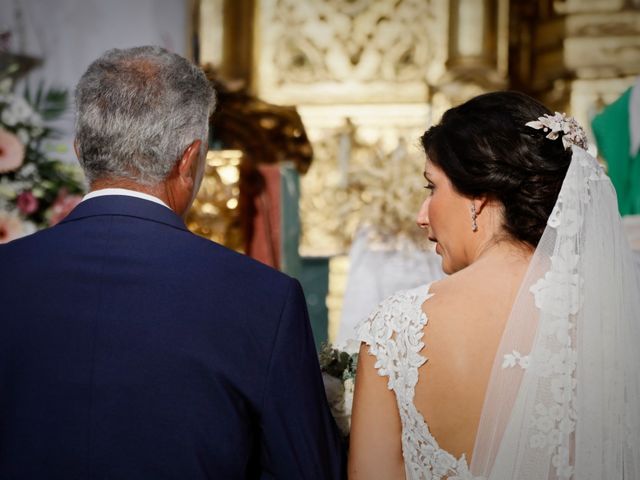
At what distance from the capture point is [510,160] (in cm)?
183

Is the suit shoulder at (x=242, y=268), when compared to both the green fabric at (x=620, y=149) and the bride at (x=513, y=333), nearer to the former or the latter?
the bride at (x=513, y=333)

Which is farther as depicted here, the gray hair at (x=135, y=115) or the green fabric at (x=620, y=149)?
the green fabric at (x=620, y=149)

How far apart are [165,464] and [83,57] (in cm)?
499

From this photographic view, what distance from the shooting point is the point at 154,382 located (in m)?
1.55

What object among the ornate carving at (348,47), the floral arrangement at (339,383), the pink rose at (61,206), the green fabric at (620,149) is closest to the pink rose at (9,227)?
the pink rose at (61,206)

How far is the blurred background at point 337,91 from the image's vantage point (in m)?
4.45

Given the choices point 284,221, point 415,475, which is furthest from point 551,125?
point 284,221

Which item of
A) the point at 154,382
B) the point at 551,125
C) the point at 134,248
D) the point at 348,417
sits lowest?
the point at 348,417

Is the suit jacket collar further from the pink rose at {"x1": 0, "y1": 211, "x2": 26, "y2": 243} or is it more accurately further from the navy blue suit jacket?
the pink rose at {"x1": 0, "y1": 211, "x2": 26, "y2": 243}

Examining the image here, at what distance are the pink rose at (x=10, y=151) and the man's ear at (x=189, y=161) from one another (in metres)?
3.05

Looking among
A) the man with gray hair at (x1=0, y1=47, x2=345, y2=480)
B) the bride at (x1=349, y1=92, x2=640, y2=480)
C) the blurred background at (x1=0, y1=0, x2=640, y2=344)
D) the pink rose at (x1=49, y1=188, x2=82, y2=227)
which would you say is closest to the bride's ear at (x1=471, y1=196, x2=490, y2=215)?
the bride at (x1=349, y1=92, x2=640, y2=480)

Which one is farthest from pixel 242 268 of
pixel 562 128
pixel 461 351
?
pixel 562 128

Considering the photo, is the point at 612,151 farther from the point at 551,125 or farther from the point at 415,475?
the point at 415,475

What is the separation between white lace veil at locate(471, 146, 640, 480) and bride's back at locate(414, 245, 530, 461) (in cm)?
3
